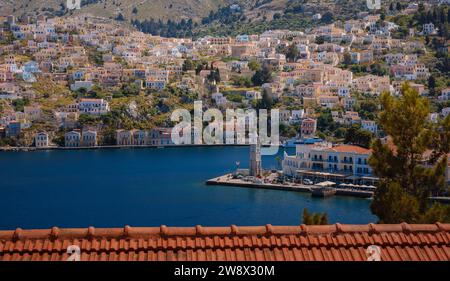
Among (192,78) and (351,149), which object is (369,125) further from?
(192,78)

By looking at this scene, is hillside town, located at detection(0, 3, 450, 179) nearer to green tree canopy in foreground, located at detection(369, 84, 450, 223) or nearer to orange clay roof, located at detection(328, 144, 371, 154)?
orange clay roof, located at detection(328, 144, 371, 154)

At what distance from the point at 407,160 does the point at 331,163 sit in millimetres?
A: 19627

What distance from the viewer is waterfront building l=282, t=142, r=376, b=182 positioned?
81.4 feet

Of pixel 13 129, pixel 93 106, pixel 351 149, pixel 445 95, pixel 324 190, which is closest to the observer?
pixel 324 190

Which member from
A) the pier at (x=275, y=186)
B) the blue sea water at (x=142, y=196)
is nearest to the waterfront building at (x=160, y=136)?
the blue sea water at (x=142, y=196)

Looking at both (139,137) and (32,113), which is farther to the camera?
(32,113)

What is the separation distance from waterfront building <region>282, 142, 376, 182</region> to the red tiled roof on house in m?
21.0

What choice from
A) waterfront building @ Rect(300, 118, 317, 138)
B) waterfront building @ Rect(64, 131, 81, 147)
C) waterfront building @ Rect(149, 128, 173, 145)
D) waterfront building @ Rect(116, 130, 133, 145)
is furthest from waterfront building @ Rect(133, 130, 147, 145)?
waterfront building @ Rect(300, 118, 317, 138)

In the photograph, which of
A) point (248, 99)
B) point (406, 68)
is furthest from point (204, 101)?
point (406, 68)

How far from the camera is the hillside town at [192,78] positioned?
Answer: 38.2 meters

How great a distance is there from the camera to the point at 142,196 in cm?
2314

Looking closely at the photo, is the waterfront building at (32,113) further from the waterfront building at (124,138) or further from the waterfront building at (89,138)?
the waterfront building at (124,138)

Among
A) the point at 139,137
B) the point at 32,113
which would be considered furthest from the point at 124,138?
the point at 32,113

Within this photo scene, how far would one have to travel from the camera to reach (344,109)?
129 ft
